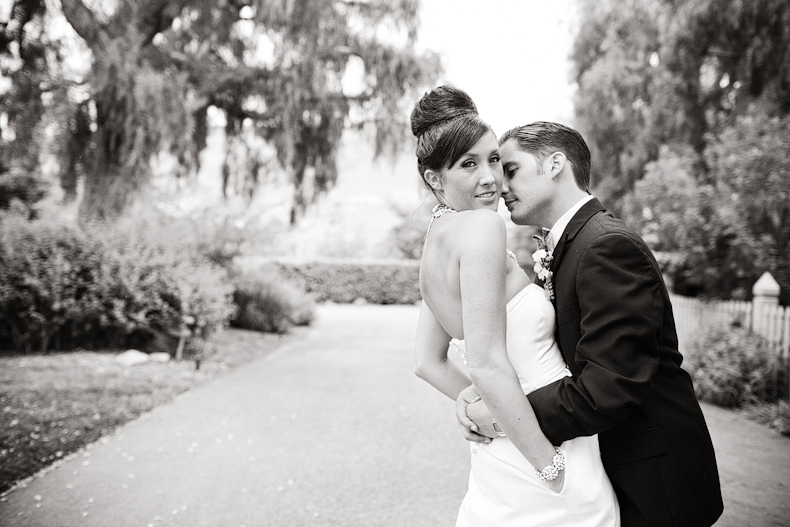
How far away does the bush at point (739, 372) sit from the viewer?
6.60m

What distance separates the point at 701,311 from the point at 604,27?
8036mm

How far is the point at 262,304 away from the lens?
13.5 metres

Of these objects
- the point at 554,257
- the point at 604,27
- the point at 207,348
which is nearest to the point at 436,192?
the point at 554,257

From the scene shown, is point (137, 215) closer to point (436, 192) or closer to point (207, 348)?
point (207, 348)

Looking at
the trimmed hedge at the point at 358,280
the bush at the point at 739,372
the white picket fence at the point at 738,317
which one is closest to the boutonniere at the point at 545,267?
the bush at the point at 739,372

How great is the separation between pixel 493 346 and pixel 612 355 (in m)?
0.29

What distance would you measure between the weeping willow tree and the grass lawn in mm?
2875

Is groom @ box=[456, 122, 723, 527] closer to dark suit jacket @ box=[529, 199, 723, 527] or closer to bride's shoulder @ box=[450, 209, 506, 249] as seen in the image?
dark suit jacket @ box=[529, 199, 723, 527]

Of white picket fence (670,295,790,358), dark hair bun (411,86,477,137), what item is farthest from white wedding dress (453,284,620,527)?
white picket fence (670,295,790,358)

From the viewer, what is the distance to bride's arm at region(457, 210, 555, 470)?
4.99ft

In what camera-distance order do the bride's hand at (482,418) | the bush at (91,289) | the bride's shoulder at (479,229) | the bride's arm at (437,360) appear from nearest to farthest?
the bride's shoulder at (479,229) < the bride's hand at (482,418) < the bride's arm at (437,360) < the bush at (91,289)

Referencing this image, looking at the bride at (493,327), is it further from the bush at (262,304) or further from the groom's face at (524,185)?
the bush at (262,304)

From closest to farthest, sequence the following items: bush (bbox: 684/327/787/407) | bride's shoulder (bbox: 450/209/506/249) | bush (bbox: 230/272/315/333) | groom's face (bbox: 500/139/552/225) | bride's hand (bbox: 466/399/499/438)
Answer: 1. bride's shoulder (bbox: 450/209/506/249)
2. bride's hand (bbox: 466/399/499/438)
3. groom's face (bbox: 500/139/552/225)
4. bush (bbox: 684/327/787/407)
5. bush (bbox: 230/272/315/333)

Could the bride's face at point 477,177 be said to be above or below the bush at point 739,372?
above
